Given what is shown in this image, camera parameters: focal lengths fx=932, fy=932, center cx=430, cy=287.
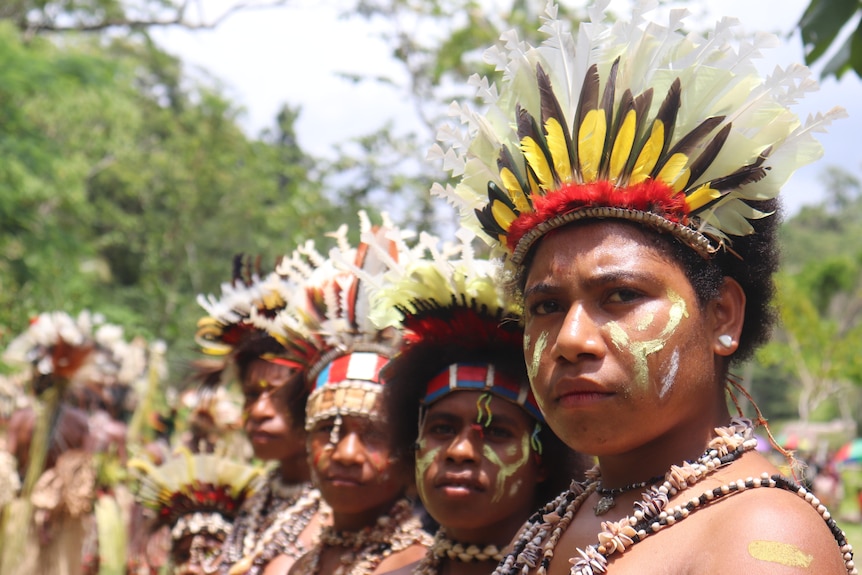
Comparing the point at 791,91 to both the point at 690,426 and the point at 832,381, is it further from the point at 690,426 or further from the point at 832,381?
the point at 832,381

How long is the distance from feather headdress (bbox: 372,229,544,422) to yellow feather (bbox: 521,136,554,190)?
0.79 meters

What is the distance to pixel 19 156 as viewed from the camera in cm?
1359

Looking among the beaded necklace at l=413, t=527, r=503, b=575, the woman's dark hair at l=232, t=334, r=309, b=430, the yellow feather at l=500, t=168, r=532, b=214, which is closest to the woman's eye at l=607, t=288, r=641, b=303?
the yellow feather at l=500, t=168, r=532, b=214

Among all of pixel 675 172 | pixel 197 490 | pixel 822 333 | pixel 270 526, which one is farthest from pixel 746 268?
pixel 822 333

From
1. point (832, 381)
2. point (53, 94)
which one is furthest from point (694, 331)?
point (832, 381)

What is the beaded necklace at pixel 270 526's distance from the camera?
14.7ft

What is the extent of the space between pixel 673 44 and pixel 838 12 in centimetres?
114

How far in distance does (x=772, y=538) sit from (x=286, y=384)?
10.2 ft

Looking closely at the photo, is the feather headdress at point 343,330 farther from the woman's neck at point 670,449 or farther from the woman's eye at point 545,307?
the woman's neck at point 670,449

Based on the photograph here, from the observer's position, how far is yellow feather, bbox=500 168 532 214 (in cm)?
246

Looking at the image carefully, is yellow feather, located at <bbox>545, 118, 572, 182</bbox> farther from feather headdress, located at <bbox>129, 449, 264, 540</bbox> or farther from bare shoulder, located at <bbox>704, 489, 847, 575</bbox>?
feather headdress, located at <bbox>129, 449, 264, 540</bbox>

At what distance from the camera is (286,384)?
4.63 m

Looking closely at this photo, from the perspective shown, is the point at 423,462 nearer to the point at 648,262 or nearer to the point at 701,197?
the point at 648,262

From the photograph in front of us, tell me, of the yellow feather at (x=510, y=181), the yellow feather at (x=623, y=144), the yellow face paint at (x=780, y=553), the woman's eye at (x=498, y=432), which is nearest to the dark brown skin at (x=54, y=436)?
the woman's eye at (x=498, y=432)
